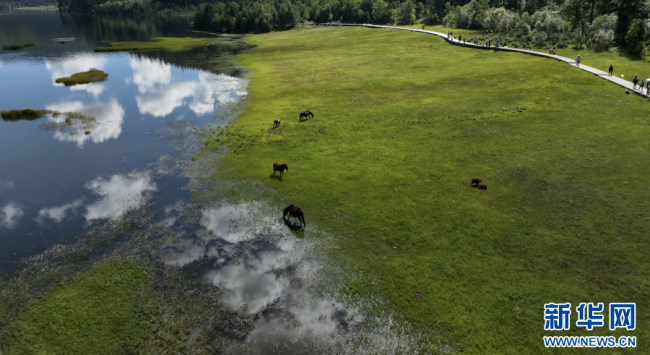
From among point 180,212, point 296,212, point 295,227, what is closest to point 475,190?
point 296,212

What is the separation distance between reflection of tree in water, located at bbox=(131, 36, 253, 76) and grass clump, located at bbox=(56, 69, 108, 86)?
60.6ft

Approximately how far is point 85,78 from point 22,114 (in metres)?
25.7

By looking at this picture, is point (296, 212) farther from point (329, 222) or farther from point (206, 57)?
point (206, 57)

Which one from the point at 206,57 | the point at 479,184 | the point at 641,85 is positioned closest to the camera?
the point at 479,184

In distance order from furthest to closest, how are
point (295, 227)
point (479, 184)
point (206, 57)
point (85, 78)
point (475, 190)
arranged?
point (206, 57)
point (85, 78)
point (479, 184)
point (475, 190)
point (295, 227)

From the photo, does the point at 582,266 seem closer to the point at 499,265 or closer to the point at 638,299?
the point at 638,299

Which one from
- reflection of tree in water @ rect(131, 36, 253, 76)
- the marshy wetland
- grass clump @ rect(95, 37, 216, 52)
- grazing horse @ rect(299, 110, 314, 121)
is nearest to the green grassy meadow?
the marshy wetland

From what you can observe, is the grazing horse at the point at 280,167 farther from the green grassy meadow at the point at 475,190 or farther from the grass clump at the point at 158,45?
the grass clump at the point at 158,45

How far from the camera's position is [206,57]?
331 ft

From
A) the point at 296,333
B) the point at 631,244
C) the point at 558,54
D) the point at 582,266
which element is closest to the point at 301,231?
the point at 296,333

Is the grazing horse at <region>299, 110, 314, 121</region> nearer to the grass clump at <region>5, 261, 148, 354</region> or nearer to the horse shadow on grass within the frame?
the horse shadow on grass

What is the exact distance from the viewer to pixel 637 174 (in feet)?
97.2

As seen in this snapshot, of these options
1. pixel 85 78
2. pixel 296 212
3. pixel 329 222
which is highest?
pixel 85 78

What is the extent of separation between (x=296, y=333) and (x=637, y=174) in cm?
3287
